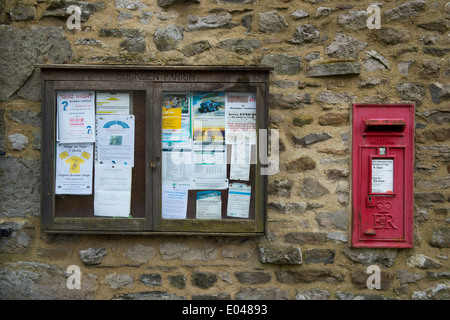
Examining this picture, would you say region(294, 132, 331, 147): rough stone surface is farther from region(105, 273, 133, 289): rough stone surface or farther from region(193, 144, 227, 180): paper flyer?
region(105, 273, 133, 289): rough stone surface

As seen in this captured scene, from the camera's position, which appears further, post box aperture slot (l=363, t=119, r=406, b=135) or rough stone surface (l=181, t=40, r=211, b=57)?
rough stone surface (l=181, t=40, r=211, b=57)

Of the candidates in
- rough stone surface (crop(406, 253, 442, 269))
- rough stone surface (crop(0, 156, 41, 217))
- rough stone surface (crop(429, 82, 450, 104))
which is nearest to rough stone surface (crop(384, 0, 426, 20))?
rough stone surface (crop(429, 82, 450, 104))

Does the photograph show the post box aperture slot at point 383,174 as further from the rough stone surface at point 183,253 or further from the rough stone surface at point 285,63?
the rough stone surface at point 183,253

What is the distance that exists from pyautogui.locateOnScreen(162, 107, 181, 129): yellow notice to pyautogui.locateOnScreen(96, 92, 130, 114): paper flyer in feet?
1.03

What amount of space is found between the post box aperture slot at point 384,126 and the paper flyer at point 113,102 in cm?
198

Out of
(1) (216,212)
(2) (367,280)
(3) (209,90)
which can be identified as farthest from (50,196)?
(2) (367,280)

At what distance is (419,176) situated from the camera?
2.95 metres

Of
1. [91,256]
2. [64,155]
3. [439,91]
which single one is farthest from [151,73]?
[439,91]

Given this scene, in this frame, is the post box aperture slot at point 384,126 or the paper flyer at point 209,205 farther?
the paper flyer at point 209,205

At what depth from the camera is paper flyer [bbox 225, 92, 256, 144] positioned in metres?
2.94

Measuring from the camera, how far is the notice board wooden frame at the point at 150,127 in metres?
2.90

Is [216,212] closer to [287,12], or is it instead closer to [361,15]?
[287,12]

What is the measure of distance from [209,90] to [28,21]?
5.45 ft

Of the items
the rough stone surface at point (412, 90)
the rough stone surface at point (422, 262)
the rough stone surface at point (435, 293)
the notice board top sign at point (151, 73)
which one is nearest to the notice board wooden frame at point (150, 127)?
the notice board top sign at point (151, 73)
